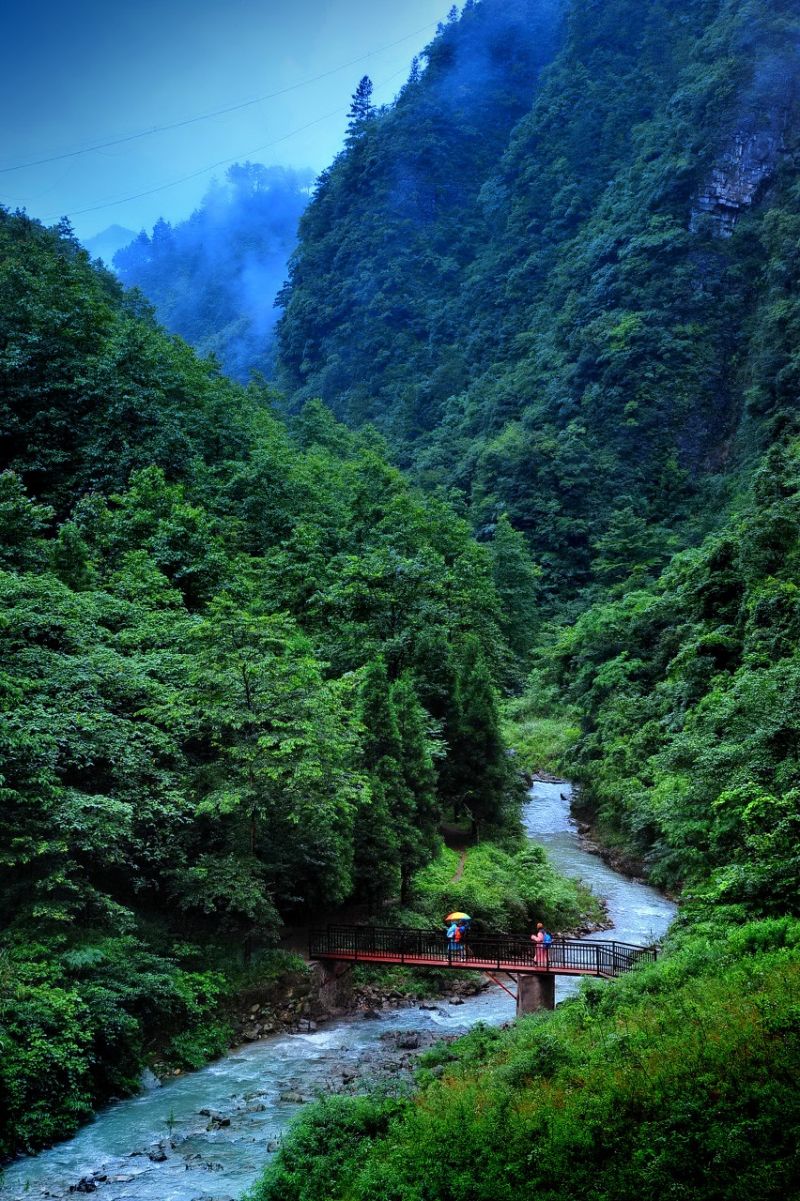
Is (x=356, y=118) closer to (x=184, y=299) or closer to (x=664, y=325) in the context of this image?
(x=184, y=299)

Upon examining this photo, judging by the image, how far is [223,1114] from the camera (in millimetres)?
17438

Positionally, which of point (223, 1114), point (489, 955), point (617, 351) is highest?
point (617, 351)

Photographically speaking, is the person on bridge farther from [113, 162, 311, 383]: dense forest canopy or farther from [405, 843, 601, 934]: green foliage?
[113, 162, 311, 383]: dense forest canopy

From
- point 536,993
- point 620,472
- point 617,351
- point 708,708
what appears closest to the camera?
point 536,993

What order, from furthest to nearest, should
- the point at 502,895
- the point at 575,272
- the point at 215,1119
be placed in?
1. the point at 575,272
2. the point at 502,895
3. the point at 215,1119

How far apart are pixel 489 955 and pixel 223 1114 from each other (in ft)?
28.0

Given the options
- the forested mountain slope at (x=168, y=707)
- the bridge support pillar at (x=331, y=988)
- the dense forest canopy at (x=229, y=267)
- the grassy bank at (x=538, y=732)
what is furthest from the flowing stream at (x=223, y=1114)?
the dense forest canopy at (x=229, y=267)

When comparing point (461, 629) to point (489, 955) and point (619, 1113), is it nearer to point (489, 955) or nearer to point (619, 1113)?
point (489, 955)

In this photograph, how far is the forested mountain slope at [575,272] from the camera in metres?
79.9

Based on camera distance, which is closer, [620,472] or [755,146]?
[620,472]

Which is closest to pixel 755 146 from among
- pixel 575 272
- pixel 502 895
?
pixel 575 272

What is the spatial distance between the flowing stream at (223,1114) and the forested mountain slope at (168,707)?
2.32ft

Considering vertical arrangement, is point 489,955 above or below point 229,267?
below

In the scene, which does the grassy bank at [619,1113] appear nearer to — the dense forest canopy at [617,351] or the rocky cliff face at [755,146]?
the dense forest canopy at [617,351]
